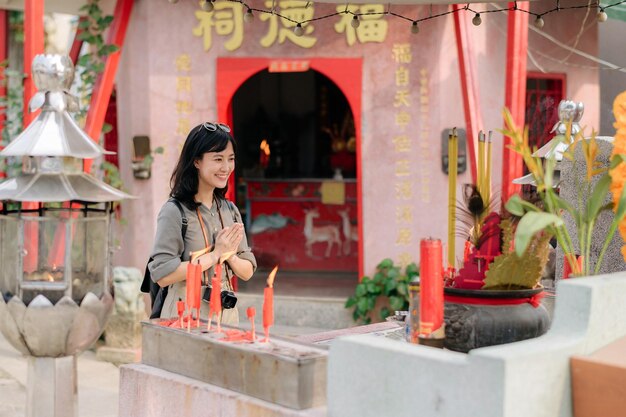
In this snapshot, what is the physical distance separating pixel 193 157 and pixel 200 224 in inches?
11.6

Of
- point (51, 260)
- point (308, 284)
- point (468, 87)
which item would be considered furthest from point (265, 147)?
point (51, 260)

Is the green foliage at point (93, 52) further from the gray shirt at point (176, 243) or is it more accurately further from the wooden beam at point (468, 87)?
the gray shirt at point (176, 243)

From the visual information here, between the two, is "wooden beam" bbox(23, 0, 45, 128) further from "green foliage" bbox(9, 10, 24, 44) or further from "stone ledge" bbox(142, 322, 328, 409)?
"stone ledge" bbox(142, 322, 328, 409)

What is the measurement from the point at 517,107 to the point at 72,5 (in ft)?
16.4

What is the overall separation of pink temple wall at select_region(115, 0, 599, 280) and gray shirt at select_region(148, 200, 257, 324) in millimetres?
5294

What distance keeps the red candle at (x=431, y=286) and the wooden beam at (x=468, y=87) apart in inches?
235

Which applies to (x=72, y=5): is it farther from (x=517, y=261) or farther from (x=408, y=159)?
(x=517, y=261)

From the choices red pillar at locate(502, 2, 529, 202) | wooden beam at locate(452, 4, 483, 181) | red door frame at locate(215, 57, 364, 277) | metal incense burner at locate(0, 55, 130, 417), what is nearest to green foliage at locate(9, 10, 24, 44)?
red door frame at locate(215, 57, 364, 277)

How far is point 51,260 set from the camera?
14.6ft

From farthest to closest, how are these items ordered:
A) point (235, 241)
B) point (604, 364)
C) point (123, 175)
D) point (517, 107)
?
point (123, 175)
point (517, 107)
point (235, 241)
point (604, 364)

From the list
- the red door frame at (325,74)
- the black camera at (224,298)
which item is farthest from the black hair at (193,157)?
the red door frame at (325,74)

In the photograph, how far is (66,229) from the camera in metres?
4.54

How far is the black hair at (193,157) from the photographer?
4.13 m

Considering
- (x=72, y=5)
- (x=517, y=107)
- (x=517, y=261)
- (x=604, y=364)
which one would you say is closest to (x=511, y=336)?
(x=517, y=261)
